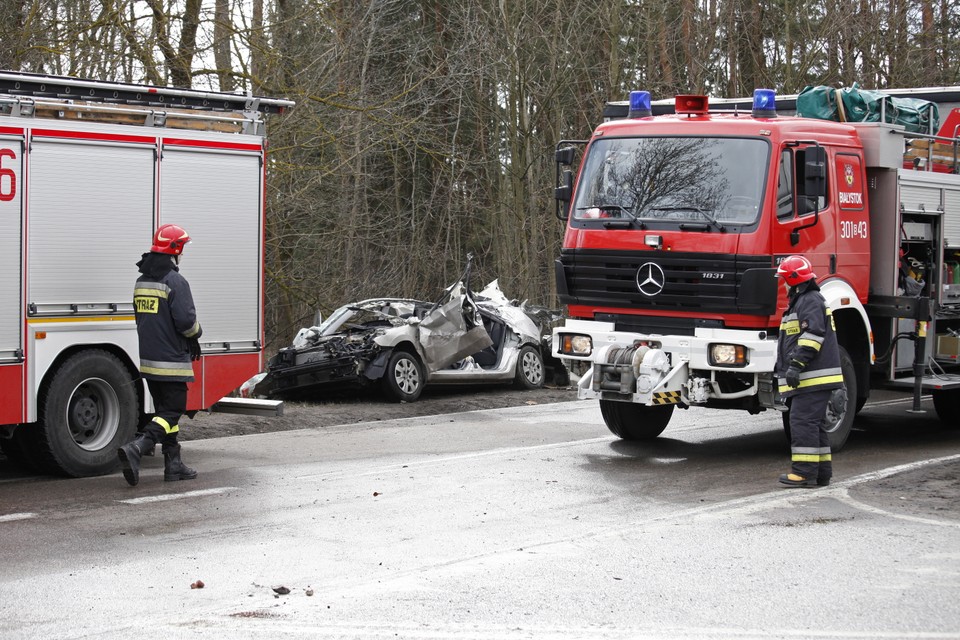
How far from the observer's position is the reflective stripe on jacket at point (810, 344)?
916 cm

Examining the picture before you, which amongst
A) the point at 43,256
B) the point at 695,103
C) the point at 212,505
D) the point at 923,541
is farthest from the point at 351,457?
the point at 923,541

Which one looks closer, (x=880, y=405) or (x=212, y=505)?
(x=212, y=505)

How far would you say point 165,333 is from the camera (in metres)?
9.33

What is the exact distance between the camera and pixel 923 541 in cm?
729

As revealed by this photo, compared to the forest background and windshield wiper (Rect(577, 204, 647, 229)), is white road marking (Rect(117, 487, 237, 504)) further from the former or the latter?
the forest background

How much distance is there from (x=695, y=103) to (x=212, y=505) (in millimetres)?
5638

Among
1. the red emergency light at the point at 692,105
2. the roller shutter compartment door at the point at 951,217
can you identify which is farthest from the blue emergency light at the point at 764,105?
the roller shutter compartment door at the point at 951,217

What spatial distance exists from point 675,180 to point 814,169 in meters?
1.16

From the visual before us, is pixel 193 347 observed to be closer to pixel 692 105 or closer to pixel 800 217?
Result: pixel 692 105

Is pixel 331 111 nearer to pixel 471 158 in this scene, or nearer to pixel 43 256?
pixel 471 158

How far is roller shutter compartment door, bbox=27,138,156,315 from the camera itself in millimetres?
9266

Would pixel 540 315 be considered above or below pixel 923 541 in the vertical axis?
above

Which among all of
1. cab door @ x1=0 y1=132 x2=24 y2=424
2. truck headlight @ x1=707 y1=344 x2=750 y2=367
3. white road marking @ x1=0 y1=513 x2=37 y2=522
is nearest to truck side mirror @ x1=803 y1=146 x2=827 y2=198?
truck headlight @ x1=707 y1=344 x2=750 y2=367

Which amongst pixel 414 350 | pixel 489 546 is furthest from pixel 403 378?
pixel 489 546
